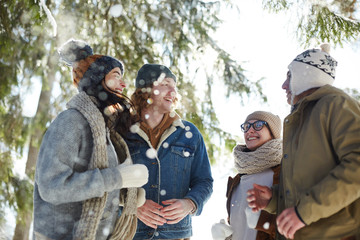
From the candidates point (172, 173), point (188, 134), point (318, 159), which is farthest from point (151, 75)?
point (318, 159)

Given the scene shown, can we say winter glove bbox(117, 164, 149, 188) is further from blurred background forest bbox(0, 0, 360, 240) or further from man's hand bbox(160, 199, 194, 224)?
blurred background forest bbox(0, 0, 360, 240)

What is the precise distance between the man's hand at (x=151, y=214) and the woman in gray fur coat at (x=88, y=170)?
18 centimetres

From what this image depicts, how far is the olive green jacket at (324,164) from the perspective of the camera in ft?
5.00

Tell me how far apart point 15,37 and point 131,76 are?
1768mm

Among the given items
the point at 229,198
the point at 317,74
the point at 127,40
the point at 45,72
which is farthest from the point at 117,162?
the point at 45,72

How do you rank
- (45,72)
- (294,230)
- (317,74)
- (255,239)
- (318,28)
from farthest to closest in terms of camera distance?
(45,72) < (318,28) < (255,239) < (317,74) < (294,230)

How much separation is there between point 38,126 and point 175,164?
396cm

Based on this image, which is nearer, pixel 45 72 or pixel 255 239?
pixel 255 239

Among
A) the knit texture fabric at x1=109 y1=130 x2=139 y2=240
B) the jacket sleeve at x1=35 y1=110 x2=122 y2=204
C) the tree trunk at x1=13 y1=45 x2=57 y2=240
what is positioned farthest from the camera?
the tree trunk at x1=13 y1=45 x2=57 y2=240

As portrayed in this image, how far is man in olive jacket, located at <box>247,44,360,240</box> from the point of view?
5.02 feet

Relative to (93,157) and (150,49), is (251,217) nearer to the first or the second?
(93,157)

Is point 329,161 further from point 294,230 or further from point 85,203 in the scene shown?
point 85,203

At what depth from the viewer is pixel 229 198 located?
2.71 m

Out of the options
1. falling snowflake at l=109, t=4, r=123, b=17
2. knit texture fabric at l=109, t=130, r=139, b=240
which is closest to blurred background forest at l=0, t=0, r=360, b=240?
falling snowflake at l=109, t=4, r=123, b=17
